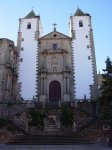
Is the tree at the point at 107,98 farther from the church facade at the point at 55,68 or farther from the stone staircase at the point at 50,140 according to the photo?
the church facade at the point at 55,68

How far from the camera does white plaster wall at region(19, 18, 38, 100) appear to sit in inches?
1297

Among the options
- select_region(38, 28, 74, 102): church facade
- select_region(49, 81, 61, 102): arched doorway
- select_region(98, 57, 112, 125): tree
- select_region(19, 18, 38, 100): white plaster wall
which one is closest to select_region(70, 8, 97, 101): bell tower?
select_region(38, 28, 74, 102): church facade

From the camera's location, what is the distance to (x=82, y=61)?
3422 centimetres

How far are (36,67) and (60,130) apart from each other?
37.7ft

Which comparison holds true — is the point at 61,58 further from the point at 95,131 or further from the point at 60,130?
the point at 95,131

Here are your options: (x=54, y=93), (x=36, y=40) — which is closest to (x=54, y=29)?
(x=36, y=40)

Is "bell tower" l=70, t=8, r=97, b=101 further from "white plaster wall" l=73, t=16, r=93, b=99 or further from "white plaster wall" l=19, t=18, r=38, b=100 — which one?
"white plaster wall" l=19, t=18, r=38, b=100

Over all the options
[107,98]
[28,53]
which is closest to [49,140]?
[107,98]

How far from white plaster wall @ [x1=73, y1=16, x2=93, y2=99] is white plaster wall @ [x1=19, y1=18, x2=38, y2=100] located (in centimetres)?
581

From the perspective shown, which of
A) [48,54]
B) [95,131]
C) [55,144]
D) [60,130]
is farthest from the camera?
[48,54]

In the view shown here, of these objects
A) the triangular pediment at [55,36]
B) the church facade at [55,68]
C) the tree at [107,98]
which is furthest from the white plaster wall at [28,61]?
the tree at [107,98]

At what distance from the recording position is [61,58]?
35000mm

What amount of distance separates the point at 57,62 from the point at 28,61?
13.3 ft

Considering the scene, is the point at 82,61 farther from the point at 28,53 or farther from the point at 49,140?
the point at 49,140
